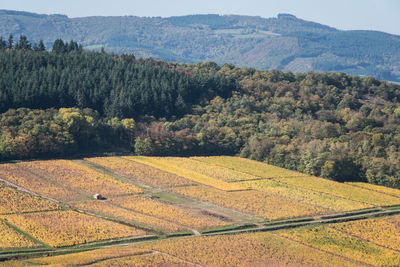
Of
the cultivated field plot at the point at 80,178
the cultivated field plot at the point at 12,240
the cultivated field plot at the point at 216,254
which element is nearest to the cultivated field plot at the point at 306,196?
the cultivated field plot at the point at 216,254

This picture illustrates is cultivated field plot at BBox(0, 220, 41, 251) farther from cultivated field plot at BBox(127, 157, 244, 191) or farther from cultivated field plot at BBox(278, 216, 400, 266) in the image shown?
cultivated field plot at BBox(127, 157, 244, 191)

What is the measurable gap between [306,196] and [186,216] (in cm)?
2260

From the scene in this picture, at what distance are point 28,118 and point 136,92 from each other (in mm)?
30644

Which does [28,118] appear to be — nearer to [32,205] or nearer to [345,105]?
[32,205]

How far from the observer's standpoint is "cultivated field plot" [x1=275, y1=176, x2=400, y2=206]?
90.1 metres

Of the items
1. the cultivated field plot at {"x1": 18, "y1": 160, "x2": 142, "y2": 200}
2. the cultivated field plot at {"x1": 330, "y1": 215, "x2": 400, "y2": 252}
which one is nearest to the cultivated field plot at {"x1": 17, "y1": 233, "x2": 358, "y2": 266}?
the cultivated field plot at {"x1": 330, "y1": 215, "x2": 400, "y2": 252}

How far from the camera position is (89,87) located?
130 meters

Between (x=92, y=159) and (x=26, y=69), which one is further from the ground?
(x=26, y=69)

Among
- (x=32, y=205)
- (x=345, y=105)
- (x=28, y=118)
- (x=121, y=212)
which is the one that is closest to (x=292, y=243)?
(x=121, y=212)

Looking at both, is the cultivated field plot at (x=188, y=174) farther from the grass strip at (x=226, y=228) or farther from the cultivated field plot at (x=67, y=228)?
the cultivated field plot at (x=67, y=228)

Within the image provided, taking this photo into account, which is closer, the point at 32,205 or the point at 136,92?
the point at 32,205

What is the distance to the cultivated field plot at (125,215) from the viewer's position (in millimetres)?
70062

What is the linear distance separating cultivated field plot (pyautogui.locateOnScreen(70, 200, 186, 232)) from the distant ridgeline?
27.3 m

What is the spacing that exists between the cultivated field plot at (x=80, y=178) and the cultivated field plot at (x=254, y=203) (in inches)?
344
